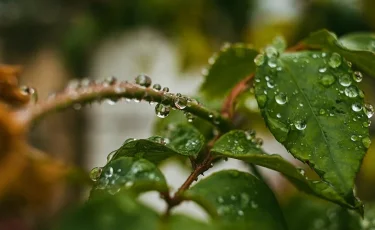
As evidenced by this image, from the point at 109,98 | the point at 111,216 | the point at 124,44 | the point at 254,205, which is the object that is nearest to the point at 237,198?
the point at 254,205

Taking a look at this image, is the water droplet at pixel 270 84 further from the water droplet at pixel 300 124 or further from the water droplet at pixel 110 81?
the water droplet at pixel 110 81

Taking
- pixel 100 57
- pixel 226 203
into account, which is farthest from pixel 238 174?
pixel 100 57

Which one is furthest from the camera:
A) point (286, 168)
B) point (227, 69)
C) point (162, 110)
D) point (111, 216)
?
point (227, 69)

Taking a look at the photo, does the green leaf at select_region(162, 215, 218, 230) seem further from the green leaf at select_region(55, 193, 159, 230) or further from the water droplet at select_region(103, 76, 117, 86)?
the water droplet at select_region(103, 76, 117, 86)

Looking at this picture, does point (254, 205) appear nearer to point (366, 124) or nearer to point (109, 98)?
point (366, 124)

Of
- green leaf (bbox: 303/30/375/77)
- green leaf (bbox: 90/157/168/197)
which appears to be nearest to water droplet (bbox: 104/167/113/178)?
green leaf (bbox: 90/157/168/197)

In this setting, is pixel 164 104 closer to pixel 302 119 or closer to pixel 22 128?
pixel 302 119

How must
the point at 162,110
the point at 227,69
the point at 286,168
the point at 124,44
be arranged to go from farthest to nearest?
the point at 124,44 → the point at 227,69 → the point at 162,110 → the point at 286,168

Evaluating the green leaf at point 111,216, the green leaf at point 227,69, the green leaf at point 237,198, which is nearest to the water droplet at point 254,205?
the green leaf at point 237,198
